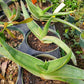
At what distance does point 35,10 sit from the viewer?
115 cm

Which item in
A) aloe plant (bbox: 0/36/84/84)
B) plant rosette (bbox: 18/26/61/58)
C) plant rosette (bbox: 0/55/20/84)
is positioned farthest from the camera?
plant rosette (bbox: 18/26/61/58)

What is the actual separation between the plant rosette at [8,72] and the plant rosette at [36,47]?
0.16m

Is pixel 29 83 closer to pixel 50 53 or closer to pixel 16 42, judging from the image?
pixel 50 53

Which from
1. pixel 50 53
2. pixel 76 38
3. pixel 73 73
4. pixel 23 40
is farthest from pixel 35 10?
pixel 73 73

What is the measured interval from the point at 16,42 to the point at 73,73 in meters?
0.62

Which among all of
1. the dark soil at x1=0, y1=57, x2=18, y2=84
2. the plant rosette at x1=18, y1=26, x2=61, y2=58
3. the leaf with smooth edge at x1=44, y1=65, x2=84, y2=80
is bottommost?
the dark soil at x1=0, y1=57, x2=18, y2=84


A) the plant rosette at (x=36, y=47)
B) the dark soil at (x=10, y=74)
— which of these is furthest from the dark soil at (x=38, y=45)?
the dark soil at (x=10, y=74)

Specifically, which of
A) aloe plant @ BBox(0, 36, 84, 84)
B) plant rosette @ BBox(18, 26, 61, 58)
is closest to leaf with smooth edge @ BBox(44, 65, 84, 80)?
aloe plant @ BBox(0, 36, 84, 84)

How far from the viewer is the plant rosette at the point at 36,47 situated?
0.93 meters

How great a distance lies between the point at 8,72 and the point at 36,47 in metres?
0.31

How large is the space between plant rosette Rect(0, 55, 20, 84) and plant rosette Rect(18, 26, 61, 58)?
0.53 ft

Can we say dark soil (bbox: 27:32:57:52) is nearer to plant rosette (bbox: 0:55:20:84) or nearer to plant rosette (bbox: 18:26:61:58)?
plant rosette (bbox: 18:26:61:58)

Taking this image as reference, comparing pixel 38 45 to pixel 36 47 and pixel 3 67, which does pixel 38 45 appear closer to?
pixel 36 47

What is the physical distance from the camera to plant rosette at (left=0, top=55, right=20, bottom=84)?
814 millimetres
